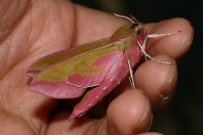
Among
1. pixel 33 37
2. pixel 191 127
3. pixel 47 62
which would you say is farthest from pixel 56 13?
pixel 191 127

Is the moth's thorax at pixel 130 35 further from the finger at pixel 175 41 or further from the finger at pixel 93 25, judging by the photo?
the finger at pixel 93 25

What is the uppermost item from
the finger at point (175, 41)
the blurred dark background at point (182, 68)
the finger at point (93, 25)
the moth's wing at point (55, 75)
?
the finger at point (175, 41)

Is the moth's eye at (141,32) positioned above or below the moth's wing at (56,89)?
above

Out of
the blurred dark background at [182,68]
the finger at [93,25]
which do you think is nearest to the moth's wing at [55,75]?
the finger at [93,25]

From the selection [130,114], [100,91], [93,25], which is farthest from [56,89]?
[93,25]

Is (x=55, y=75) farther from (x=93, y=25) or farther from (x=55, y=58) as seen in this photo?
(x=93, y=25)

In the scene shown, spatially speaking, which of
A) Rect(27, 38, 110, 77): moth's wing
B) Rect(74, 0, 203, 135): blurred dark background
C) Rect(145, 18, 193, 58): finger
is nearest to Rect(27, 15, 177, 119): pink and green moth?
Rect(27, 38, 110, 77): moth's wing

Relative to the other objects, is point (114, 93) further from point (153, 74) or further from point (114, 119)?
point (114, 119)
